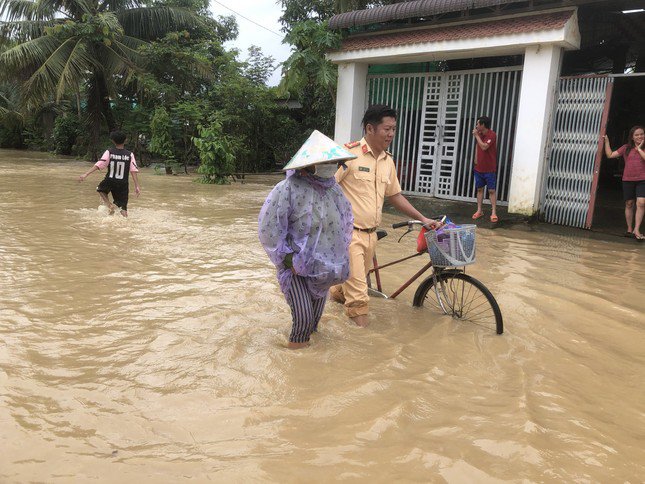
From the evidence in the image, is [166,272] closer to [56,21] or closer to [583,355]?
[583,355]

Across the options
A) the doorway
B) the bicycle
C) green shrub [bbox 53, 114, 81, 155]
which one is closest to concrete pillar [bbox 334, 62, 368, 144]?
the doorway

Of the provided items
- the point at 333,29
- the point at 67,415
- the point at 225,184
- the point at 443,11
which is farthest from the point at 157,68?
the point at 67,415

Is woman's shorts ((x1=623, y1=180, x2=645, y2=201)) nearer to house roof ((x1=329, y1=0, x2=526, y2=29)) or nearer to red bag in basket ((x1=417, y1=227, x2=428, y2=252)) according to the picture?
house roof ((x1=329, y1=0, x2=526, y2=29))

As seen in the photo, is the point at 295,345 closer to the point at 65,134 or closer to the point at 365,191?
the point at 365,191

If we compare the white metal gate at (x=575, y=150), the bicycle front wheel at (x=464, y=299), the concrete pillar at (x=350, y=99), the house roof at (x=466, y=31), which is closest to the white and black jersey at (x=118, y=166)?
the concrete pillar at (x=350, y=99)

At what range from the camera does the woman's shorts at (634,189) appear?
802 cm

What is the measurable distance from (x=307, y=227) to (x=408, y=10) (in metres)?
7.83

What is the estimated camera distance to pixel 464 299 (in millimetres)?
4473

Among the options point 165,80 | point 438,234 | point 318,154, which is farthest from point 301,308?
point 165,80

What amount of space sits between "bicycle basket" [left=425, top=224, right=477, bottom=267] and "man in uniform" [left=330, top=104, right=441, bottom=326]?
281mm

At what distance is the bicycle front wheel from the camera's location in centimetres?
424

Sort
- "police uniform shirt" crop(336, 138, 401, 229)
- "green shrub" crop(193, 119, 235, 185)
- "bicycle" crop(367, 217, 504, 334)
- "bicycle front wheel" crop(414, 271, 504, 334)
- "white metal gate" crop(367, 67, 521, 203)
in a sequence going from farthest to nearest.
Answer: "green shrub" crop(193, 119, 235, 185), "white metal gate" crop(367, 67, 521, 203), "police uniform shirt" crop(336, 138, 401, 229), "bicycle front wheel" crop(414, 271, 504, 334), "bicycle" crop(367, 217, 504, 334)

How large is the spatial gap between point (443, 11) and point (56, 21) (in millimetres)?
17710

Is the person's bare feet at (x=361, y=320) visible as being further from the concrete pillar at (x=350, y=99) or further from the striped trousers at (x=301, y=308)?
the concrete pillar at (x=350, y=99)
